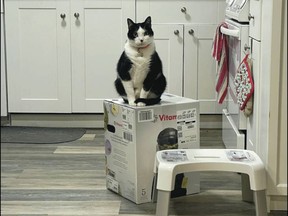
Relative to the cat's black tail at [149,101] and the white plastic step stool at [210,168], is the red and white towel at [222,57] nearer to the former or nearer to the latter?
the cat's black tail at [149,101]

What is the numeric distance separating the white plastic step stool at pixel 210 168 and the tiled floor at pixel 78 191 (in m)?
0.12

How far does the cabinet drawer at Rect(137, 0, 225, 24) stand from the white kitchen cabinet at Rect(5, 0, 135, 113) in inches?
4.3

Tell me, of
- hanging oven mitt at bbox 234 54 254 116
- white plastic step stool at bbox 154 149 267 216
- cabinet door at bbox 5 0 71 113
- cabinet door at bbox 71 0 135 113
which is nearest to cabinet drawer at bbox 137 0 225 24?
cabinet door at bbox 71 0 135 113

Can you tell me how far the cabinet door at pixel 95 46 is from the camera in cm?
371

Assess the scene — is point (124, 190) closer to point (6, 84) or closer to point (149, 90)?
point (149, 90)

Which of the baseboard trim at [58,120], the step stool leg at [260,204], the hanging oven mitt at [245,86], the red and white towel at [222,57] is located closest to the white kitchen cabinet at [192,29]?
the baseboard trim at [58,120]

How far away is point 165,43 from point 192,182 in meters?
1.43

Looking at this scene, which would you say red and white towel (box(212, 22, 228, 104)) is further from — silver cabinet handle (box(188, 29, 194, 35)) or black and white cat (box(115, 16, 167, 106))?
black and white cat (box(115, 16, 167, 106))

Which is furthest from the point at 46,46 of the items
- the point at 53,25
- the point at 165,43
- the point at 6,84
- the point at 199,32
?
the point at 199,32

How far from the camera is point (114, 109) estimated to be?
2455mm

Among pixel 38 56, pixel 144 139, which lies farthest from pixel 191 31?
pixel 144 139

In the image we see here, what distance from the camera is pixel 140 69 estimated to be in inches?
93.5

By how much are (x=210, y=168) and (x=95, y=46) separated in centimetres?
194

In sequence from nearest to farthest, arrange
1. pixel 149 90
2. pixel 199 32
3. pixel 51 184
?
pixel 149 90 < pixel 51 184 < pixel 199 32
